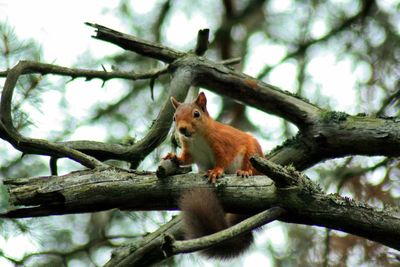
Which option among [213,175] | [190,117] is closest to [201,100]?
[190,117]

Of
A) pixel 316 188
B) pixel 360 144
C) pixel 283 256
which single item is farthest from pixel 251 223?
pixel 283 256

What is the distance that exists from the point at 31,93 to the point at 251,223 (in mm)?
1492

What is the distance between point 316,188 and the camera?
7.20 feet

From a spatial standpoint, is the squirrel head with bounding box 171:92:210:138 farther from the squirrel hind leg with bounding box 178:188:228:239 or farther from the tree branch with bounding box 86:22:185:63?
the squirrel hind leg with bounding box 178:188:228:239

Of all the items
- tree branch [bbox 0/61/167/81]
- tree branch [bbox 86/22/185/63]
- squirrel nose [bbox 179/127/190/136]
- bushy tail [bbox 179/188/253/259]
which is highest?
tree branch [bbox 86/22/185/63]

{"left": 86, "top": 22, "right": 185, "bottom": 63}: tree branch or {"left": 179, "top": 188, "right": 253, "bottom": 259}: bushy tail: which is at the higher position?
{"left": 86, "top": 22, "right": 185, "bottom": 63}: tree branch

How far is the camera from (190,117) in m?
2.99

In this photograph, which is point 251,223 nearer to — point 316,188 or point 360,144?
point 316,188

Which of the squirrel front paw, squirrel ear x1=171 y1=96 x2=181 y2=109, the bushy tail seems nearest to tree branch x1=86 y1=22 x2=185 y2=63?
squirrel ear x1=171 y1=96 x2=181 y2=109

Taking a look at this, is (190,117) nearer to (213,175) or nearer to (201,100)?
(201,100)

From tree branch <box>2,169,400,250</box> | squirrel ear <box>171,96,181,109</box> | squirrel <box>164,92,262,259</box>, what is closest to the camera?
tree branch <box>2,169,400,250</box>

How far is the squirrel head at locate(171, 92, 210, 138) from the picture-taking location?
2914 mm

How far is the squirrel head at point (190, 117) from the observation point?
291 centimetres

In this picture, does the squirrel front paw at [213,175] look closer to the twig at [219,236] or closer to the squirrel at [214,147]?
the squirrel at [214,147]
